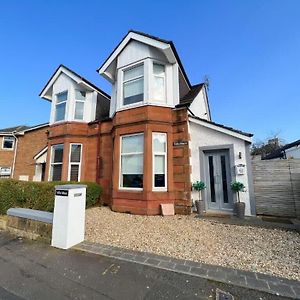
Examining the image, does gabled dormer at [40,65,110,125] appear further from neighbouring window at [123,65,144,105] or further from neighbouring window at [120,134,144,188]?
neighbouring window at [120,134,144,188]

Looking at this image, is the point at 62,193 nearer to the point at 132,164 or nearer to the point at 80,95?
the point at 132,164

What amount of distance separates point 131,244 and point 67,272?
5.64 feet

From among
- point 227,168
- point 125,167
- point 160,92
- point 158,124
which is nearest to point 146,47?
point 160,92

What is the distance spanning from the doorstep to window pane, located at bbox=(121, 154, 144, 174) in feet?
15.9

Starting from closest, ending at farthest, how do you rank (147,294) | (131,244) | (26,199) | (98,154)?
(147,294) → (131,244) → (26,199) → (98,154)

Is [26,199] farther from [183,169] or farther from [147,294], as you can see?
[147,294]

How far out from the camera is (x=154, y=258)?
4.18 metres

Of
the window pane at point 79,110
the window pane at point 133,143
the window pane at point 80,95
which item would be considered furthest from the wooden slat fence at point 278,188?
the window pane at point 80,95

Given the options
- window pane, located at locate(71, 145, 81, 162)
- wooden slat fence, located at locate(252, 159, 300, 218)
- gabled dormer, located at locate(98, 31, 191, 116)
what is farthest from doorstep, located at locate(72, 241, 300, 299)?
window pane, located at locate(71, 145, 81, 162)

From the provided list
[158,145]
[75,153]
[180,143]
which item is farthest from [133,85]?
[75,153]

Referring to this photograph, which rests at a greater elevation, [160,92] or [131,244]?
[160,92]

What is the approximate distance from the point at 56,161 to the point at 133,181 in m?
6.23

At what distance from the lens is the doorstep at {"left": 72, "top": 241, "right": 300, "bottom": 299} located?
3.13m

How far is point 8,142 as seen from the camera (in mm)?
20859
